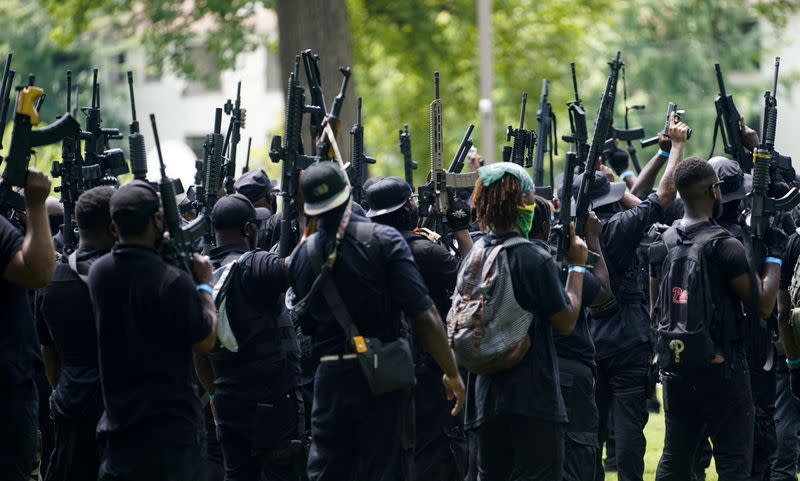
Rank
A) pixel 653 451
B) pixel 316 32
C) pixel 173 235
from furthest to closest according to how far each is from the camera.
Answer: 1. pixel 316 32
2. pixel 653 451
3. pixel 173 235

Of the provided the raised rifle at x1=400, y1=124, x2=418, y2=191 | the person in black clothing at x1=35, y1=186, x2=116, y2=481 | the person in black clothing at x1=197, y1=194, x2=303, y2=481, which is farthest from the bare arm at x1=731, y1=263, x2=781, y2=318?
the raised rifle at x1=400, y1=124, x2=418, y2=191

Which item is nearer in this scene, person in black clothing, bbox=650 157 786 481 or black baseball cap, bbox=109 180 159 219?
black baseball cap, bbox=109 180 159 219

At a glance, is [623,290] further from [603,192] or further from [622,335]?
[603,192]

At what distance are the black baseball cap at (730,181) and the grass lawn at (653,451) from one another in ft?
8.07

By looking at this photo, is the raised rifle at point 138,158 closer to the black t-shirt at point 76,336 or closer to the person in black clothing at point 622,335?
the black t-shirt at point 76,336

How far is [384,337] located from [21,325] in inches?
66.2

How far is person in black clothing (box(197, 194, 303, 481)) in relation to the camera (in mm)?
7680

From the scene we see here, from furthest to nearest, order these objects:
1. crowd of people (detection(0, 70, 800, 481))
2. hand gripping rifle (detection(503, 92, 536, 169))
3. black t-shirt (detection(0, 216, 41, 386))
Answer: hand gripping rifle (detection(503, 92, 536, 169)) < black t-shirt (detection(0, 216, 41, 386)) < crowd of people (detection(0, 70, 800, 481))

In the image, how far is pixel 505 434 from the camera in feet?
22.1

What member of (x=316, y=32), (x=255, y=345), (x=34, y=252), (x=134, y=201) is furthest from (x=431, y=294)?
(x=316, y=32)

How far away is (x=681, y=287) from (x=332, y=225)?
2003 mm

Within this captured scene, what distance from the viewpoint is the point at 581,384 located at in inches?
305

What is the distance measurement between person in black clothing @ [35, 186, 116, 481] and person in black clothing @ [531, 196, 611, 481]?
2496mm

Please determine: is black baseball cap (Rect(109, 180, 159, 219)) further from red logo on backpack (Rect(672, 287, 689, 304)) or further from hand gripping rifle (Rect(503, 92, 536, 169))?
hand gripping rifle (Rect(503, 92, 536, 169))
